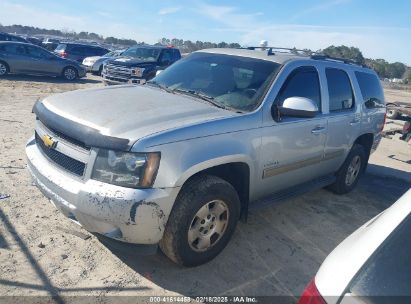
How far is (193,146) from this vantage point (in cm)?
295

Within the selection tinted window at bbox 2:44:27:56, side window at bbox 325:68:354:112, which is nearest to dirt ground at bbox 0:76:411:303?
side window at bbox 325:68:354:112

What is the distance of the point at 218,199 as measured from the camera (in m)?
3.22

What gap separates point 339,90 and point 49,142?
358cm

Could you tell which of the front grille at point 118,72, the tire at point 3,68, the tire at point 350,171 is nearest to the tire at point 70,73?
the tire at point 3,68

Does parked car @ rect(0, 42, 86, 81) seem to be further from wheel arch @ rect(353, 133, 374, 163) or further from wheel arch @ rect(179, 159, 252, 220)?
wheel arch @ rect(179, 159, 252, 220)

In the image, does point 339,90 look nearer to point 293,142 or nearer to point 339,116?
point 339,116

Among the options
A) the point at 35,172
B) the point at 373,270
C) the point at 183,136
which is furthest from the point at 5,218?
the point at 373,270

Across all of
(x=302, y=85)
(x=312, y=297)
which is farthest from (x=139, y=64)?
(x=312, y=297)

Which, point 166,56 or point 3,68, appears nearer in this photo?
point 166,56

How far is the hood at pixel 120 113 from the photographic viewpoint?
2.81 m

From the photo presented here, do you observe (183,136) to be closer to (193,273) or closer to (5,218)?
(193,273)

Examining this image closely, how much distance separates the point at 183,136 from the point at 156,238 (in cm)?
83

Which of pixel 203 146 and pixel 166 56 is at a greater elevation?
pixel 166 56

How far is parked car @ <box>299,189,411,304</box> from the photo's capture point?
1316mm
